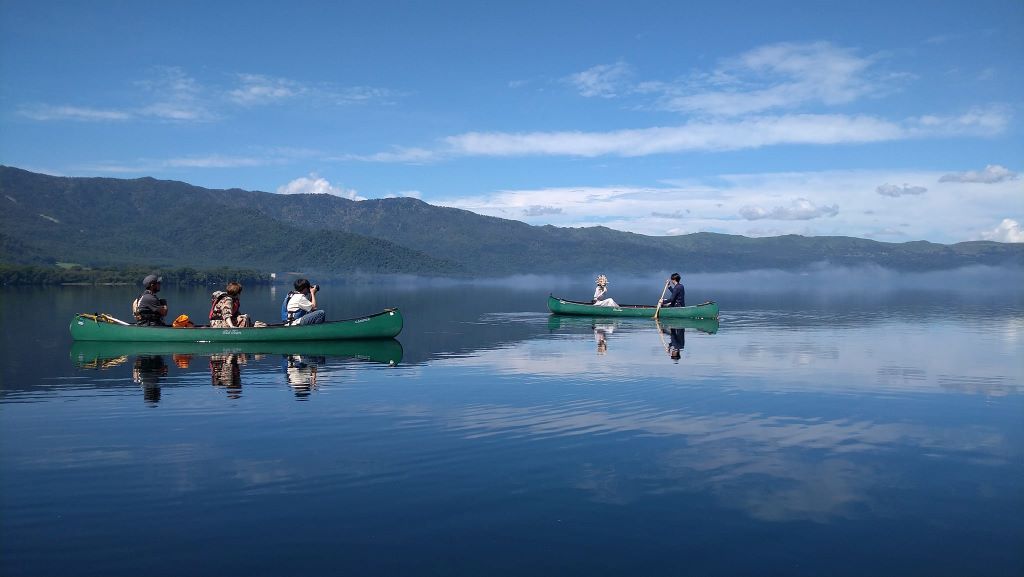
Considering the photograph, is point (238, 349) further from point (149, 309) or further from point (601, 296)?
point (601, 296)

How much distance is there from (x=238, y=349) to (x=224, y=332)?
1324 mm

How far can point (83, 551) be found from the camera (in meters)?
9.50

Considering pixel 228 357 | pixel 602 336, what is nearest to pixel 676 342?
pixel 602 336

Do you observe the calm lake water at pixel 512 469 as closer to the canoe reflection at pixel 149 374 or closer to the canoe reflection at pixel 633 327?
the canoe reflection at pixel 149 374

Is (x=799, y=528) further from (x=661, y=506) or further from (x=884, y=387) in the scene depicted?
(x=884, y=387)

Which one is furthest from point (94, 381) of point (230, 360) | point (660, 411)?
point (660, 411)

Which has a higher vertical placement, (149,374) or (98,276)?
(98,276)

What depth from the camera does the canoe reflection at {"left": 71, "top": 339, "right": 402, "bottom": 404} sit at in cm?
2362

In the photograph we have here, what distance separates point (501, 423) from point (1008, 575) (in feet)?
33.5

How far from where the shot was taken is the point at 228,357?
30062mm

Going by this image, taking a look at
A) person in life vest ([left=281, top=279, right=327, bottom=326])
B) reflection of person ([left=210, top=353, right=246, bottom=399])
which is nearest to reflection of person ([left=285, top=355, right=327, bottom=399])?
reflection of person ([left=210, top=353, right=246, bottom=399])

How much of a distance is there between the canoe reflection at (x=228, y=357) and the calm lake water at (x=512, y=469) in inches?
14.6

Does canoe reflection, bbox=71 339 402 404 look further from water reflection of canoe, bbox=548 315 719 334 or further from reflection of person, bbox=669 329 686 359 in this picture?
water reflection of canoe, bbox=548 315 719 334

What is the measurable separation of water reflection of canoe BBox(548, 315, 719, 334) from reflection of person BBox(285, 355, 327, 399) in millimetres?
19417
